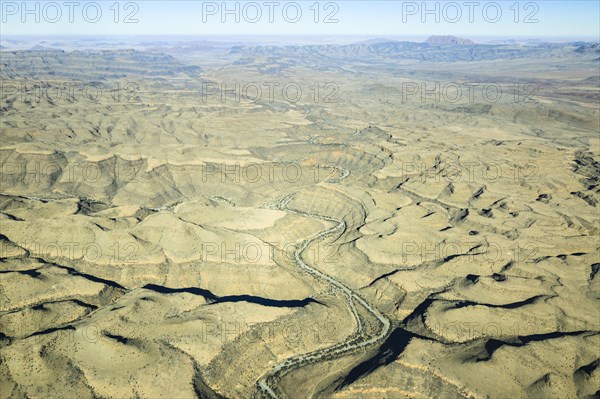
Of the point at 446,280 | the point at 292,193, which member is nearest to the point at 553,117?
the point at 292,193

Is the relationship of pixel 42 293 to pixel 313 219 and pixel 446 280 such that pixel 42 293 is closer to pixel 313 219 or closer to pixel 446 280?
pixel 313 219

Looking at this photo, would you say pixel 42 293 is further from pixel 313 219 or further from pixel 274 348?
pixel 313 219

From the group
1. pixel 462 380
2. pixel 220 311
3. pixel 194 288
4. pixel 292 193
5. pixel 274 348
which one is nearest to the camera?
pixel 462 380

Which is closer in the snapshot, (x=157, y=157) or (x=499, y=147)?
(x=157, y=157)

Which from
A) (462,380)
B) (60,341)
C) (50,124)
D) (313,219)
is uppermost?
(50,124)

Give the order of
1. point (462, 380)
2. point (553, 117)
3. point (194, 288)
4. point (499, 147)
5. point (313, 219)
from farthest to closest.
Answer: point (553, 117), point (499, 147), point (313, 219), point (194, 288), point (462, 380)

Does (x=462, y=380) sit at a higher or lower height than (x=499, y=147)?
lower

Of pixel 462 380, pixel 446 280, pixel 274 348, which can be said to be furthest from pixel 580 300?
pixel 274 348
